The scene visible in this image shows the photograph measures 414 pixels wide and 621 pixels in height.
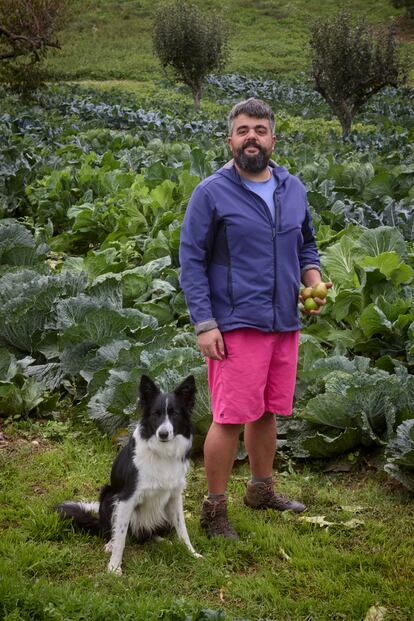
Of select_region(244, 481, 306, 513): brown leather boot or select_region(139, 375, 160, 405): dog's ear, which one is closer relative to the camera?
select_region(139, 375, 160, 405): dog's ear

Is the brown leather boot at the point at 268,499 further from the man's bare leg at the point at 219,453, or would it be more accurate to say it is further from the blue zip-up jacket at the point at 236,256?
the blue zip-up jacket at the point at 236,256

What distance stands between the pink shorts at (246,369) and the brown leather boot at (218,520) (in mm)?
456

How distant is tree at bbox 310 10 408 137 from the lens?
1841 cm

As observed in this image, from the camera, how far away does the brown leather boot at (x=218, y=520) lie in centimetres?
383

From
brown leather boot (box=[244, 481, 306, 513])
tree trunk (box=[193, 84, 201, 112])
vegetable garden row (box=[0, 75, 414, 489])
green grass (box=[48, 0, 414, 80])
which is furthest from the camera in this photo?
green grass (box=[48, 0, 414, 80])

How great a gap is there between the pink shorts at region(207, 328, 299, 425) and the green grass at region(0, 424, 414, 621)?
2.17ft

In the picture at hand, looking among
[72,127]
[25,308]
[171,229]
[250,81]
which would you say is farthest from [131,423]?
[250,81]

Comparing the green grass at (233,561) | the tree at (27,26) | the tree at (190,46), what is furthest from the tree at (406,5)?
the green grass at (233,561)

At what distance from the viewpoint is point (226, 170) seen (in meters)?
3.58

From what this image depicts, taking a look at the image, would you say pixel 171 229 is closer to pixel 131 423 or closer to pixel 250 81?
pixel 131 423

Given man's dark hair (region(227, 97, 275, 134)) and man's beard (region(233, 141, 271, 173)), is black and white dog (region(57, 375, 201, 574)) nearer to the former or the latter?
man's beard (region(233, 141, 271, 173))

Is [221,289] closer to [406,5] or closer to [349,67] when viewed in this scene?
[349,67]

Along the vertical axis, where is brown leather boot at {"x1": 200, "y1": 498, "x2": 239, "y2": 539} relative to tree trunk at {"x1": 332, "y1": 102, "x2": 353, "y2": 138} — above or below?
above

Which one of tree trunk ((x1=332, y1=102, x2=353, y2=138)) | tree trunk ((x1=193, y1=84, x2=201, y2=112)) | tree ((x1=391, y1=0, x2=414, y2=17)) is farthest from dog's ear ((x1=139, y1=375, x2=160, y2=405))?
tree ((x1=391, y1=0, x2=414, y2=17))
